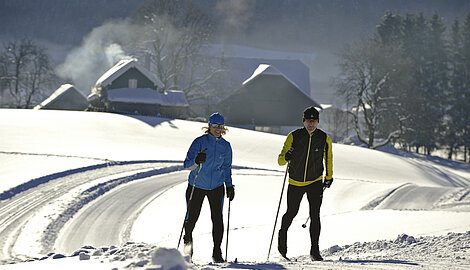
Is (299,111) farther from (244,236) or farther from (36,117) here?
(244,236)

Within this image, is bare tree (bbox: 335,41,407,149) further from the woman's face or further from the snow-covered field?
the woman's face

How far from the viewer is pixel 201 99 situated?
46.8 m

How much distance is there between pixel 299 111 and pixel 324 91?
56797mm

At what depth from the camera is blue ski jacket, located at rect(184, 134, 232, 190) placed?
635 cm

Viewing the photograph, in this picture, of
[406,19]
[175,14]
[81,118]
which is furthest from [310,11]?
[81,118]

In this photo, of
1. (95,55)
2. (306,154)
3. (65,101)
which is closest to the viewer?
(306,154)

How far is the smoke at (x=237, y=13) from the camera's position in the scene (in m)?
77.5

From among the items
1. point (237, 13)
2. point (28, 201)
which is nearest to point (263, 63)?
point (237, 13)

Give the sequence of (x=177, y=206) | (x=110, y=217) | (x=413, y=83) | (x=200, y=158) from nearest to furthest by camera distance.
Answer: (x=200, y=158) → (x=110, y=217) → (x=177, y=206) → (x=413, y=83)

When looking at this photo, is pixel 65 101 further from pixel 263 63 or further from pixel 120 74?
pixel 263 63

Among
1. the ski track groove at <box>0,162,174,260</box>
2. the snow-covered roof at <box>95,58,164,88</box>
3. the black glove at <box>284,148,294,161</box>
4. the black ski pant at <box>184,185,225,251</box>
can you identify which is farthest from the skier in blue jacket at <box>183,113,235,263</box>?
the snow-covered roof at <box>95,58,164,88</box>

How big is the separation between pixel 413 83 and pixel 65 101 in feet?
108

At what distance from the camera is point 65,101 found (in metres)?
45.6

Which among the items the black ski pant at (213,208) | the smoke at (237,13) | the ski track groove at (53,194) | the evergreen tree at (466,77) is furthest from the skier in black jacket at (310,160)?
the smoke at (237,13)
